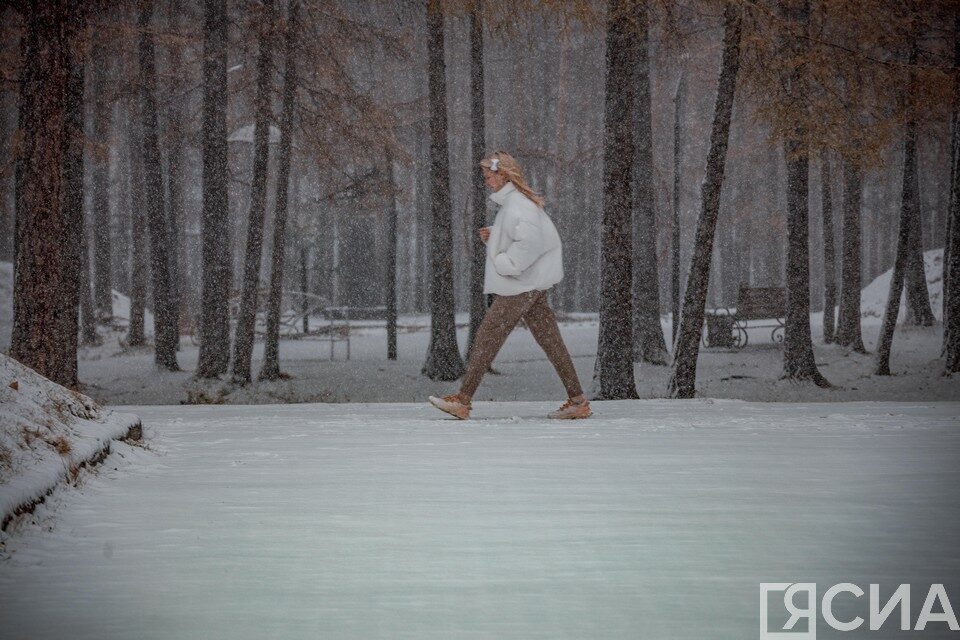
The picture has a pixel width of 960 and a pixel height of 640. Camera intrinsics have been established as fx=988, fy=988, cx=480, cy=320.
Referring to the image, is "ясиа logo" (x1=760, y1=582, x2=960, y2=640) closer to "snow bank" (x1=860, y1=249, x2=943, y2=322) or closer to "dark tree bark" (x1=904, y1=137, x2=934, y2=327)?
"dark tree bark" (x1=904, y1=137, x2=934, y2=327)

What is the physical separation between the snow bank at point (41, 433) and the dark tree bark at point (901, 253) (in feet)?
43.5

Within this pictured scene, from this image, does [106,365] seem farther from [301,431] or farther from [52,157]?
[301,431]

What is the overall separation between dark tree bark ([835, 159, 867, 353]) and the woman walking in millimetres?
15967

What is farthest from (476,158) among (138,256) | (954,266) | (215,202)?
(138,256)

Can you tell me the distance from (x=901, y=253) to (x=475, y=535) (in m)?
14.3

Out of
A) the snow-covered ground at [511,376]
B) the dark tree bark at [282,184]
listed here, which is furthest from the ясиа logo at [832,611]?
the dark tree bark at [282,184]

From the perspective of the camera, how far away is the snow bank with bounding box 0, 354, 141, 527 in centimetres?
381

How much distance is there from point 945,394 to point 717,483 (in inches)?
467

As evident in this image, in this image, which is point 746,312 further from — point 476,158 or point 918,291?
point 476,158

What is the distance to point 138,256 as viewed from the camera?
1061 inches

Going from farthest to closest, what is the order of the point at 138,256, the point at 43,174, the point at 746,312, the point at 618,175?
the point at 138,256 → the point at 746,312 → the point at 618,175 → the point at 43,174

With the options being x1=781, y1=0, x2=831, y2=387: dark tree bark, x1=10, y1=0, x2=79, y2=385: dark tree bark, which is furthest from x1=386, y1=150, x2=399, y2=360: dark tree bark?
x1=10, y1=0, x2=79, y2=385: dark tree bark

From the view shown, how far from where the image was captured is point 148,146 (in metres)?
19.6

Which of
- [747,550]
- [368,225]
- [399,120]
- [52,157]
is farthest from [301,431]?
[368,225]
